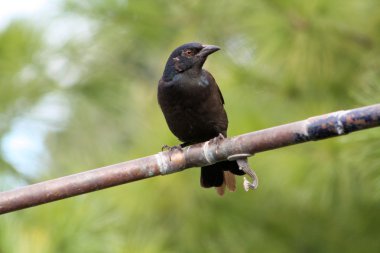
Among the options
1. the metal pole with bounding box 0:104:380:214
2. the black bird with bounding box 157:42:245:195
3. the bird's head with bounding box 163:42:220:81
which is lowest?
the metal pole with bounding box 0:104:380:214

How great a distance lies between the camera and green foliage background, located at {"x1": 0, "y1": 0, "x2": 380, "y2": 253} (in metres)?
4.43

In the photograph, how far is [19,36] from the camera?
5121 mm

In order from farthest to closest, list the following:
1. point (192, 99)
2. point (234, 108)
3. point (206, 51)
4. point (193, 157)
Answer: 1. point (234, 108)
2. point (206, 51)
3. point (192, 99)
4. point (193, 157)

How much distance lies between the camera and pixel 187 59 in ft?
13.3

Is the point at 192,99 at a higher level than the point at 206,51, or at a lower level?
lower

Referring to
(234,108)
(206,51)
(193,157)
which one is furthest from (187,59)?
(193,157)

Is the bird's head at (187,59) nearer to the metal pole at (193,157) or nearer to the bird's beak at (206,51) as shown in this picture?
A: the bird's beak at (206,51)

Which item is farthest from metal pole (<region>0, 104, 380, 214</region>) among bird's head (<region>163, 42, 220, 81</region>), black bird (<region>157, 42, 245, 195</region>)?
bird's head (<region>163, 42, 220, 81</region>)

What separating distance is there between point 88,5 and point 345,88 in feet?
5.48

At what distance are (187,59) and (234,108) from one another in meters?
0.86

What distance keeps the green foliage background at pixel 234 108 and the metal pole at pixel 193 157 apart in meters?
1.31

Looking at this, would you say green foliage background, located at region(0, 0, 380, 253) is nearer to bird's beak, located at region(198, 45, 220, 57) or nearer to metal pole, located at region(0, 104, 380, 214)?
bird's beak, located at region(198, 45, 220, 57)

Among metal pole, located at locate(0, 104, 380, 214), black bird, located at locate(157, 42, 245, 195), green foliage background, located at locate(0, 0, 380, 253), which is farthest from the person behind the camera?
green foliage background, located at locate(0, 0, 380, 253)

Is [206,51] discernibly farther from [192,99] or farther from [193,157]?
[193,157]
